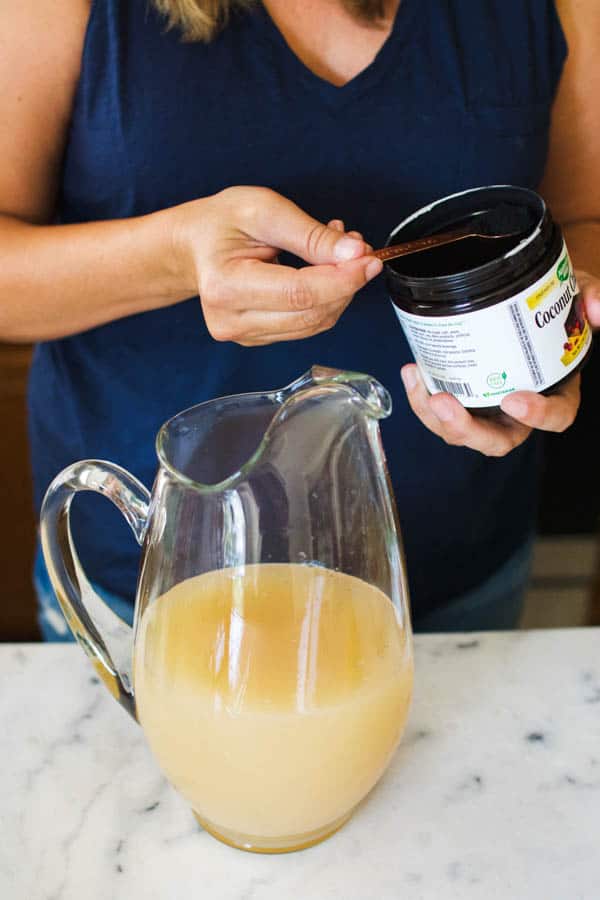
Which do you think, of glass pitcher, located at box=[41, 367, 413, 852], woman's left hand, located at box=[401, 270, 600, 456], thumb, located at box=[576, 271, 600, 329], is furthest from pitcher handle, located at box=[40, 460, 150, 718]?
thumb, located at box=[576, 271, 600, 329]

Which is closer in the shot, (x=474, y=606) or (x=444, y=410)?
(x=444, y=410)

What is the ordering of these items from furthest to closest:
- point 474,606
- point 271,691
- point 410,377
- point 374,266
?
point 474,606, point 410,377, point 374,266, point 271,691

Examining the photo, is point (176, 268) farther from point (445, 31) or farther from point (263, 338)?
point (445, 31)

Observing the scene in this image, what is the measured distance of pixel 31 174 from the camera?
0.76m

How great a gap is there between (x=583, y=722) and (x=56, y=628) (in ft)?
1.65

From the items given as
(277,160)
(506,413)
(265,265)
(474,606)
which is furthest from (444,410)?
(474,606)

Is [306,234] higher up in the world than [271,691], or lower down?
higher up

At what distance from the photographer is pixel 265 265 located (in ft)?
1.99

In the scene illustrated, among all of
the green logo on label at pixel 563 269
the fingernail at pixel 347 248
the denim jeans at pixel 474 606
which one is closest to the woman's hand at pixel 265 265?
the fingernail at pixel 347 248

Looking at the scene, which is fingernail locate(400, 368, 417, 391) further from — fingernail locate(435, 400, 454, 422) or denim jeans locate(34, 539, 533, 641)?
denim jeans locate(34, 539, 533, 641)

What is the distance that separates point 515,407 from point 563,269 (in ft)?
0.28

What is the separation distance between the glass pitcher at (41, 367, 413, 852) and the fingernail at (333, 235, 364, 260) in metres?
0.09

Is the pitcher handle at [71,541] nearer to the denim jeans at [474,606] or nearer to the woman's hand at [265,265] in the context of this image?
the woman's hand at [265,265]

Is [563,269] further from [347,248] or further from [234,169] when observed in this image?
[234,169]
